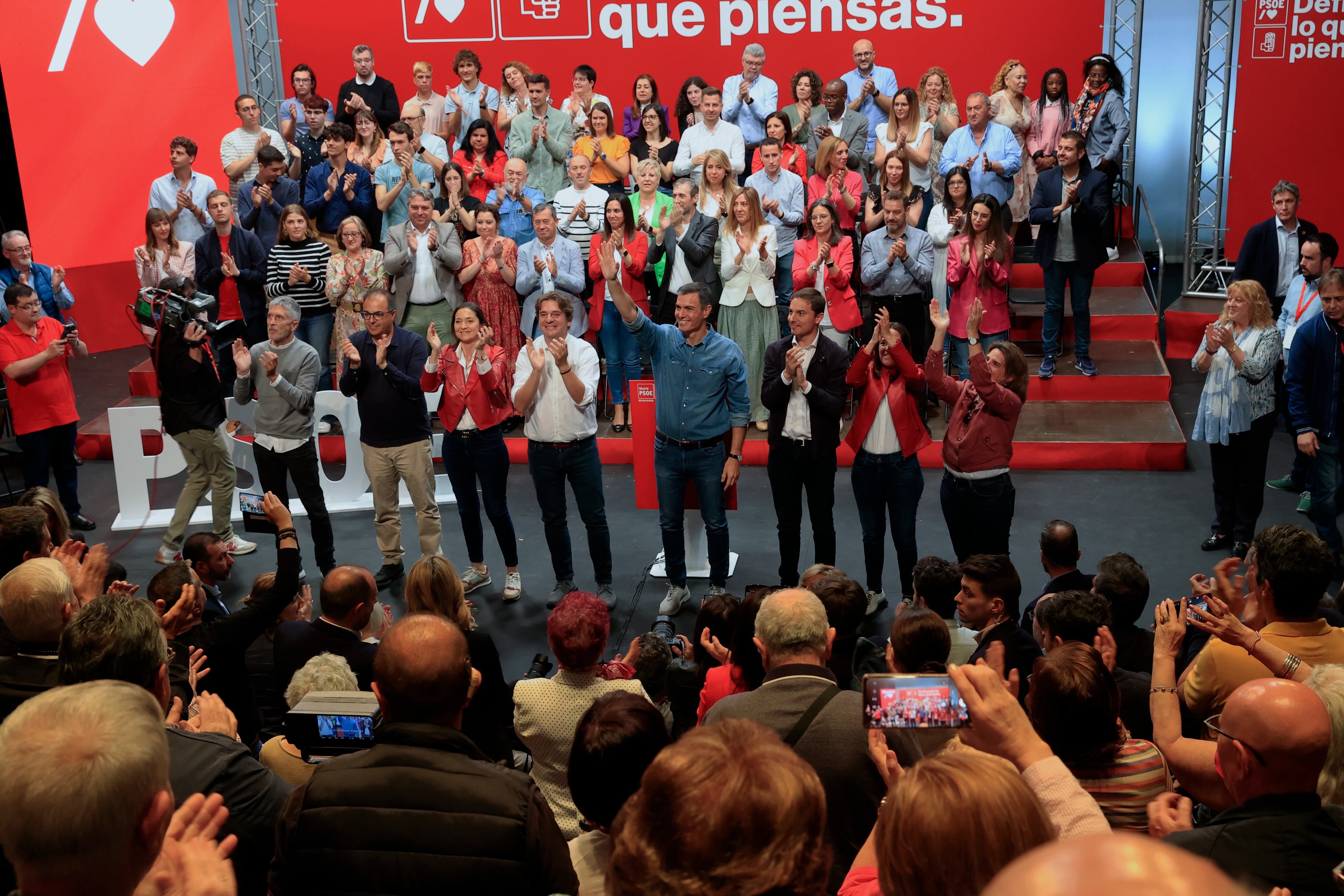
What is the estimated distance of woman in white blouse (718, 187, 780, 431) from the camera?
7.80 metres

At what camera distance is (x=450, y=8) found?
38.2ft

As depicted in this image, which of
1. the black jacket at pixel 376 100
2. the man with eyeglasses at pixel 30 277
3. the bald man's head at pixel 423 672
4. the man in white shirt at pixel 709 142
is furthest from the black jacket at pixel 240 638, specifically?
the black jacket at pixel 376 100

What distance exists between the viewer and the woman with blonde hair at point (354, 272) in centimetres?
783

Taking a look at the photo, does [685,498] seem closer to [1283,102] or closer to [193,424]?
[193,424]

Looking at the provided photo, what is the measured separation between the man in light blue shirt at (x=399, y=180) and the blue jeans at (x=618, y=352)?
1.81m

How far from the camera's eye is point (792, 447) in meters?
5.77

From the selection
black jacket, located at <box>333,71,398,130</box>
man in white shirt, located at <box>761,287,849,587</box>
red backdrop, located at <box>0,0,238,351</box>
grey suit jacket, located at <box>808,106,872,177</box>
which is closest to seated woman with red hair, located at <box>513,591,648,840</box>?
man in white shirt, located at <box>761,287,849,587</box>

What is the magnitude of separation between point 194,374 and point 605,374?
10.3 ft

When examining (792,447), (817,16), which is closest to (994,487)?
(792,447)

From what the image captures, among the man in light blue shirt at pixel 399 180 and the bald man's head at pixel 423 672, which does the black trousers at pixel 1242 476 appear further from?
the man in light blue shirt at pixel 399 180

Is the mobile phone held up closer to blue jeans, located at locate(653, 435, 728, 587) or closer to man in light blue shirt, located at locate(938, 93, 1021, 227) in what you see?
blue jeans, located at locate(653, 435, 728, 587)

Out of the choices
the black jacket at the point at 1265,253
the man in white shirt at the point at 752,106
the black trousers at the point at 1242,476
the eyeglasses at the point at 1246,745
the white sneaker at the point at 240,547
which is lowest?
the white sneaker at the point at 240,547

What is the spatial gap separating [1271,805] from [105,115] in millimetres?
11326

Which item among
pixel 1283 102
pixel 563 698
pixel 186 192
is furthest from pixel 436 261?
pixel 1283 102
